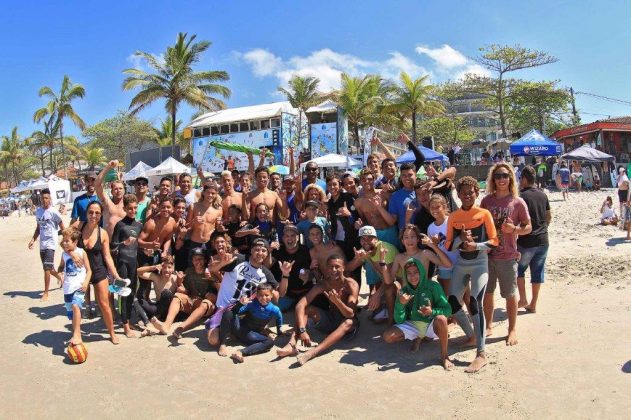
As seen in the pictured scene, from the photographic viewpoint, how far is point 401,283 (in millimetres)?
4777

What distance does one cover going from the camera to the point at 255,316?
16.5 feet

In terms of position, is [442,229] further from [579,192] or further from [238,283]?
[579,192]

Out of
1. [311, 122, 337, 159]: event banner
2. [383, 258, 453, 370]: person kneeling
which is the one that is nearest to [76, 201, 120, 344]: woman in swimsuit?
[383, 258, 453, 370]: person kneeling

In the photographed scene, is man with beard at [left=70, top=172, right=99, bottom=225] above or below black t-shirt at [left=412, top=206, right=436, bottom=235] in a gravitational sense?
above

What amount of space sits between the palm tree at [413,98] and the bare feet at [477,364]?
26.9m

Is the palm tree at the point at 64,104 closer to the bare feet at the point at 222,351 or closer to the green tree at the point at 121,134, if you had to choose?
the green tree at the point at 121,134

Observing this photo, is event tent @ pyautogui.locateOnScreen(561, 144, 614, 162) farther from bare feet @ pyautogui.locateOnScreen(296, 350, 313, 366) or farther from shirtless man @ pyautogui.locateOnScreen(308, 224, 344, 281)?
bare feet @ pyautogui.locateOnScreen(296, 350, 313, 366)

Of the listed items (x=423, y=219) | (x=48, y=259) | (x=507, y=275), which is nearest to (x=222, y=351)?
(x=423, y=219)

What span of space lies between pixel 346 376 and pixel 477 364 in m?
1.23

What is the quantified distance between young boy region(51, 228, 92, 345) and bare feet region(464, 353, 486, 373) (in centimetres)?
400

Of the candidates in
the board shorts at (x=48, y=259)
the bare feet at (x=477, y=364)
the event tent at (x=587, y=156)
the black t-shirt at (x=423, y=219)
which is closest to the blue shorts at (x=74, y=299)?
the board shorts at (x=48, y=259)

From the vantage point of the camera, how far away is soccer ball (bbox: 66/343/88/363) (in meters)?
4.60

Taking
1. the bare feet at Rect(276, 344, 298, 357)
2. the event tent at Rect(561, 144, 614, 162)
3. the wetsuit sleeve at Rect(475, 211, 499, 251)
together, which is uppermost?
the event tent at Rect(561, 144, 614, 162)

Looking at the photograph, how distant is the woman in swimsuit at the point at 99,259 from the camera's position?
5105 millimetres
